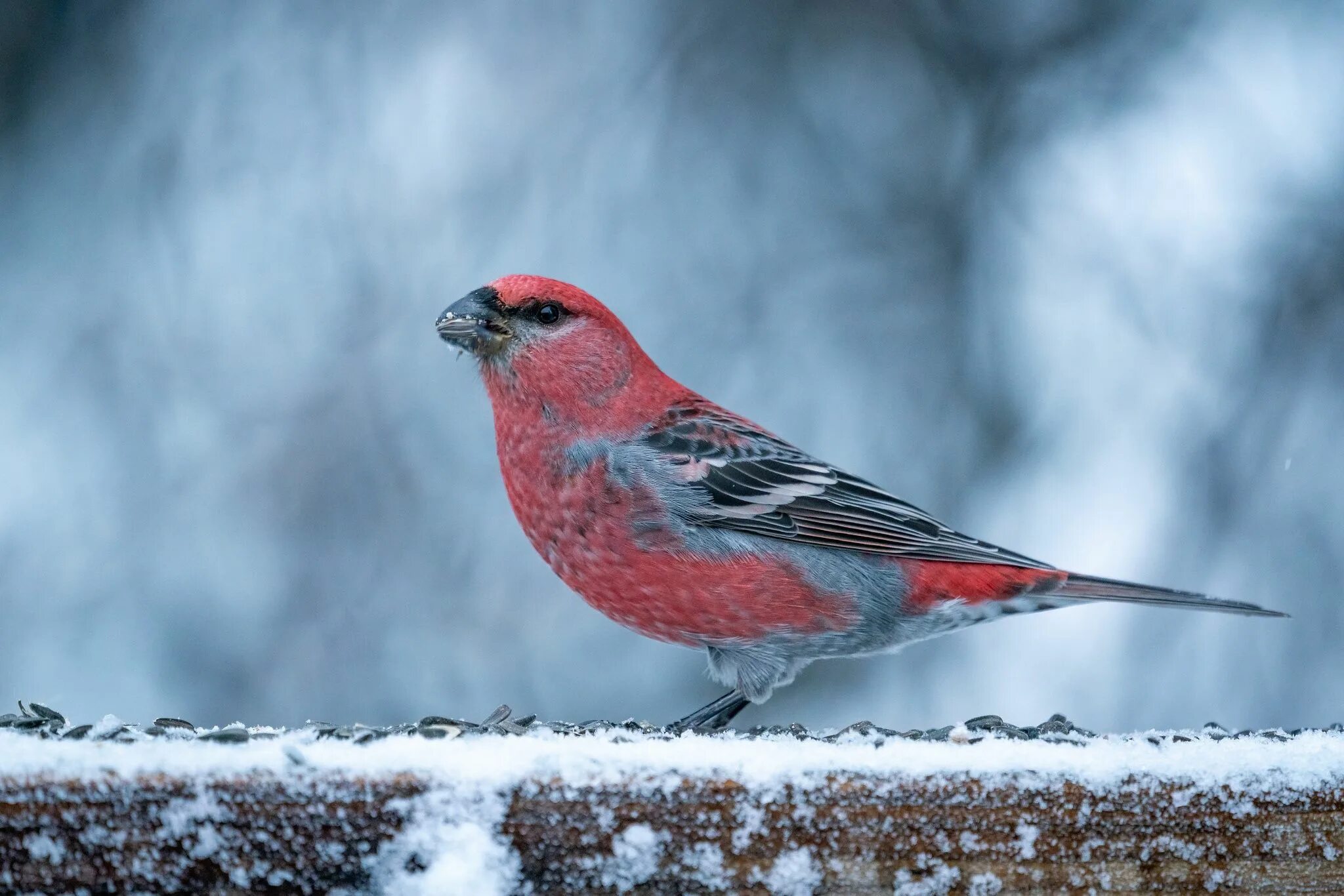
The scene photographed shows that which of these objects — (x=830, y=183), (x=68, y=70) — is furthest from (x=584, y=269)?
(x=68, y=70)

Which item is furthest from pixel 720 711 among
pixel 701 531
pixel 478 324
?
pixel 478 324

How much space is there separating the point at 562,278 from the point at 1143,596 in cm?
279

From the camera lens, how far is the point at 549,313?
152 inches

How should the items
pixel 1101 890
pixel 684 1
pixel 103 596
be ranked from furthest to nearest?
1. pixel 684 1
2. pixel 103 596
3. pixel 1101 890

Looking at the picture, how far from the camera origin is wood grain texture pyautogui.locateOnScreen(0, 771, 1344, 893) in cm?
168

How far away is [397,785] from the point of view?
1.73 meters

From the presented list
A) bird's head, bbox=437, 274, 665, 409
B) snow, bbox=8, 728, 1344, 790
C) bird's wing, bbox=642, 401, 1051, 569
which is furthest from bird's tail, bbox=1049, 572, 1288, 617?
bird's head, bbox=437, 274, 665, 409

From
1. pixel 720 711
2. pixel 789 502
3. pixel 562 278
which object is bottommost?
pixel 720 711

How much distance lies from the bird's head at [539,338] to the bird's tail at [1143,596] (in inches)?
61.7

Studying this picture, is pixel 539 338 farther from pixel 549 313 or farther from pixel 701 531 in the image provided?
pixel 701 531

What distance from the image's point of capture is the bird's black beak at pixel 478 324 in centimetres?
364

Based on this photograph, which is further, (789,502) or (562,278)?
(562,278)

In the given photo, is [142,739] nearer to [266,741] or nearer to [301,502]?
[266,741]

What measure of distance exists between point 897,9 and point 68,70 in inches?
146
